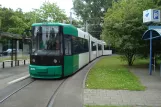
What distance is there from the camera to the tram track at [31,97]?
8.91m

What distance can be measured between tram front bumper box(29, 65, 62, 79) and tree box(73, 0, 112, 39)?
48060 mm

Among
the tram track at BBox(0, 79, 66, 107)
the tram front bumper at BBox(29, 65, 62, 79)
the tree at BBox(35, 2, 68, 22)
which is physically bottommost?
the tram track at BBox(0, 79, 66, 107)

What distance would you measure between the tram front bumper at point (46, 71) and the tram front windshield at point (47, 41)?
2.43 ft

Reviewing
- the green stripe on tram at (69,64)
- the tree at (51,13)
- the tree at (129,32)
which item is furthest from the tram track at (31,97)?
the tree at (51,13)

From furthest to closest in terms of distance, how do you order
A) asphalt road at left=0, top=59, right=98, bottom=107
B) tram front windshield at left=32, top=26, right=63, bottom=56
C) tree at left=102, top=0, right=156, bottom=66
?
tree at left=102, top=0, right=156, bottom=66 < tram front windshield at left=32, top=26, right=63, bottom=56 < asphalt road at left=0, top=59, right=98, bottom=107

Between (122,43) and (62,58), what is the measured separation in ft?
28.2

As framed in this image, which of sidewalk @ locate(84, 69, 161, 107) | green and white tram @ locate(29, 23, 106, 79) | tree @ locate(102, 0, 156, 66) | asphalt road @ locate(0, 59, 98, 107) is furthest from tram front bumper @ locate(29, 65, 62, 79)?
tree @ locate(102, 0, 156, 66)

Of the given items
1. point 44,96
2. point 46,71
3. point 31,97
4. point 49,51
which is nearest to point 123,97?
point 44,96

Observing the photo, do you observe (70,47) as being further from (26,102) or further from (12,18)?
(12,18)

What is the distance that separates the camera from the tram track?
8906 mm

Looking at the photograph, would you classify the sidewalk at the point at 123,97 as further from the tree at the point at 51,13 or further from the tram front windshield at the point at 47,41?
the tree at the point at 51,13

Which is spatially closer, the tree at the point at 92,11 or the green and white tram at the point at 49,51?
the green and white tram at the point at 49,51

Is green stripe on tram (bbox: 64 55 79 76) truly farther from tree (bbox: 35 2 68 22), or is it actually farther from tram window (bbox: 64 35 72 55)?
tree (bbox: 35 2 68 22)

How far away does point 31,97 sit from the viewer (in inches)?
395
